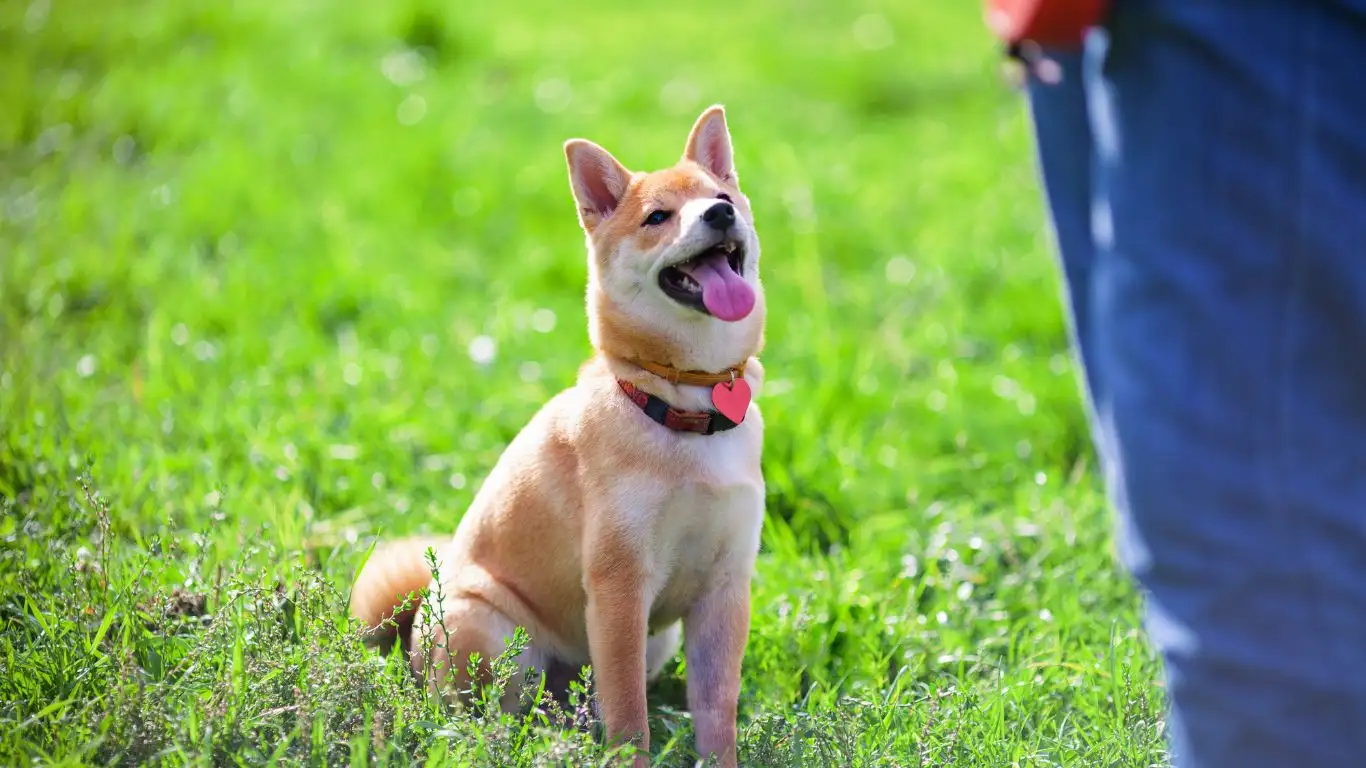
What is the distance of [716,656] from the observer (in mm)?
2879

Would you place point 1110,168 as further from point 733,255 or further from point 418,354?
point 418,354

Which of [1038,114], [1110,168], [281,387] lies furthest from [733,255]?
[281,387]

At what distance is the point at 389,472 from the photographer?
166 inches

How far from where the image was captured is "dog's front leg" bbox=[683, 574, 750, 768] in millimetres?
2820

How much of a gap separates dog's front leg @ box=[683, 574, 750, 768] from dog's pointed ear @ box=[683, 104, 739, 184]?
3.19 feet

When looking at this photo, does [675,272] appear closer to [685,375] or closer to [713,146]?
[685,375]

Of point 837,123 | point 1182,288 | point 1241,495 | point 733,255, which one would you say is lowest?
point 837,123

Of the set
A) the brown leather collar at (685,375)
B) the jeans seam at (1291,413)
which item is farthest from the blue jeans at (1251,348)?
the brown leather collar at (685,375)

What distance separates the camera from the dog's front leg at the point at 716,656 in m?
2.82

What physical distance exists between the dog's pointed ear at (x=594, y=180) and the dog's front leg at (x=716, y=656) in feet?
2.97

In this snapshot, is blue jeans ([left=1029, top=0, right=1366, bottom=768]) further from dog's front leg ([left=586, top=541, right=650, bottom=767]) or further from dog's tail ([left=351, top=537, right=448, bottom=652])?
dog's tail ([left=351, top=537, right=448, bottom=652])

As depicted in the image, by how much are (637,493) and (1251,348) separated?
129 cm

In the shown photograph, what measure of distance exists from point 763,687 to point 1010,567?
96 cm

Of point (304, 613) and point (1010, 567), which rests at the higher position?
point (304, 613)
